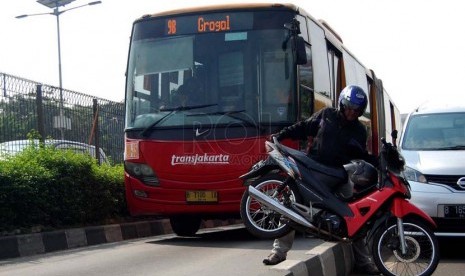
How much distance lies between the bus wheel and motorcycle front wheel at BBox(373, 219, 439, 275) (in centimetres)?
473

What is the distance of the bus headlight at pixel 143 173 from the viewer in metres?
9.41

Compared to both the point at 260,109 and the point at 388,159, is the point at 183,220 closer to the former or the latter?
the point at 260,109

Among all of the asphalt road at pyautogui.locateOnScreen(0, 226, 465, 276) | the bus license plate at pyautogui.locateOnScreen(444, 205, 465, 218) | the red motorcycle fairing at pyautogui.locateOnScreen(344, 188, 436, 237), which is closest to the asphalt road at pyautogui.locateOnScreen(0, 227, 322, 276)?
the asphalt road at pyautogui.locateOnScreen(0, 226, 465, 276)

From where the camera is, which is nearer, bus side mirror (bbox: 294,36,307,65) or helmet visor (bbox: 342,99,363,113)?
helmet visor (bbox: 342,99,363,113)

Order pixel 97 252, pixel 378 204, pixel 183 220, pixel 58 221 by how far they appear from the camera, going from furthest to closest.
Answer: pixel 183 220, pixel 58 221, pixel 97 252, pixel 378 204

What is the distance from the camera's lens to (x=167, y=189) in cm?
930

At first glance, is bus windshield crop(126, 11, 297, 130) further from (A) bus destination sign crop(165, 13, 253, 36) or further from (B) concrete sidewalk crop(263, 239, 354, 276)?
(B) concrete sidewalk crop(263, 239, 354, 276)

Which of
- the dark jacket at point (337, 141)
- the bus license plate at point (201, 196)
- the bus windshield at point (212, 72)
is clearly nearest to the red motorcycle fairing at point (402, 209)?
the dark jacket at point (337, 141)

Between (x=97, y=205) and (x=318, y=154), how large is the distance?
5.24m

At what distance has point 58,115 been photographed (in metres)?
11.8

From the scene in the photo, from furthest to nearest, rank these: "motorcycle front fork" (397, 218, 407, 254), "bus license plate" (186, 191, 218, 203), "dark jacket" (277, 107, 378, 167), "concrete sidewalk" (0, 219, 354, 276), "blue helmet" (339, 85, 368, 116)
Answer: "bus license plate" (186, 191, 218, 203) < "dark jacket" (277, 107, 378, 167) < "blue helmet" (339, 85, 368, 116) < "motorcycle front fork" (397, 218, 407, 254) < "concrete sidewalk" (0, 219, 354, 276)

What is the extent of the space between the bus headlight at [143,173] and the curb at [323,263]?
307 centimetres

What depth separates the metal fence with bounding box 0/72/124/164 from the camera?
33.8 ft

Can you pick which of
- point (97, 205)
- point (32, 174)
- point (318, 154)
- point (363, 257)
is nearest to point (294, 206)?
point (318, 154)
